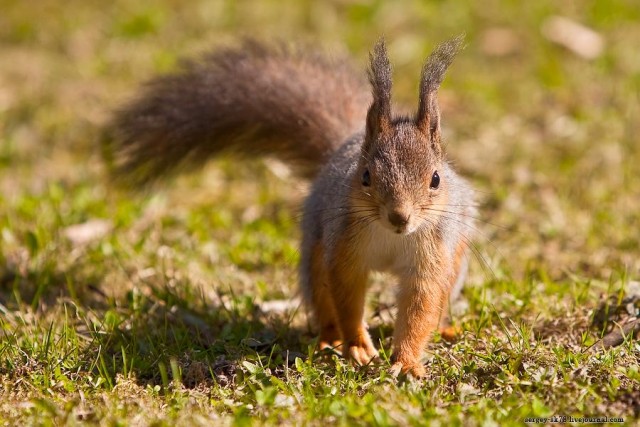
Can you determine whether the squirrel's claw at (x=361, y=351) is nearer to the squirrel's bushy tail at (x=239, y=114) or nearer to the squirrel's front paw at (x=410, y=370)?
the squirrel's front paw at (x=410, y=370)

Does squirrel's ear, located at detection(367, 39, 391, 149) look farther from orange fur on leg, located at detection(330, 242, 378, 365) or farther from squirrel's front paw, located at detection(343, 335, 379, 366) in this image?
squirrel's front paw, located at detection(343, 335, 379, 366)

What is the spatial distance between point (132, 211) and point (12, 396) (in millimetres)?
1789

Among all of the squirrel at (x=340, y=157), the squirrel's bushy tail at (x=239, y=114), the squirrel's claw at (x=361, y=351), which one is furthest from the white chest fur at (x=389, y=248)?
the squirrel's bushy tail at (x=239, y=114)

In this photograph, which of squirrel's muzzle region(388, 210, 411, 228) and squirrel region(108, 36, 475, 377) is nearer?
squirrel's muzzle region(388, 210, 411, 228)

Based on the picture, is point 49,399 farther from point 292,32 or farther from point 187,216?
point 292,32

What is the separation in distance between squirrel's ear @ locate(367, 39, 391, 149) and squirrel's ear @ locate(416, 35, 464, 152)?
11 centimetres

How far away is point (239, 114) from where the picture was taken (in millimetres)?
3820

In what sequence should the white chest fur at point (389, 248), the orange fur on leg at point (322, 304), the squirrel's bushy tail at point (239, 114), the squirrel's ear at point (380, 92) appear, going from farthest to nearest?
1. the squirrel's bushy tail at point (239, 114)
2. the orange fur on leg at point (322, 304)
3. the white chest fur at point (389, 248)
4. the squirrel's ear at point (380, 92)

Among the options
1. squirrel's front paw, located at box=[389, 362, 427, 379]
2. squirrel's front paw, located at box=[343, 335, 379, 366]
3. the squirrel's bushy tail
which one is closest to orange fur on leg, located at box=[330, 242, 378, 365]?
squirrel's front paw, located at box=[343, 335, 379, 366]

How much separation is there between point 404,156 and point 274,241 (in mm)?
1551

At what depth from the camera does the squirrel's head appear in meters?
2.84

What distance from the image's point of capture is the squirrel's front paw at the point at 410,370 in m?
2.96

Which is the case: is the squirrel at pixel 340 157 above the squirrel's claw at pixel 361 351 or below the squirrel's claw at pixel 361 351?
above

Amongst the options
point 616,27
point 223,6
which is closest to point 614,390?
point 616,27
